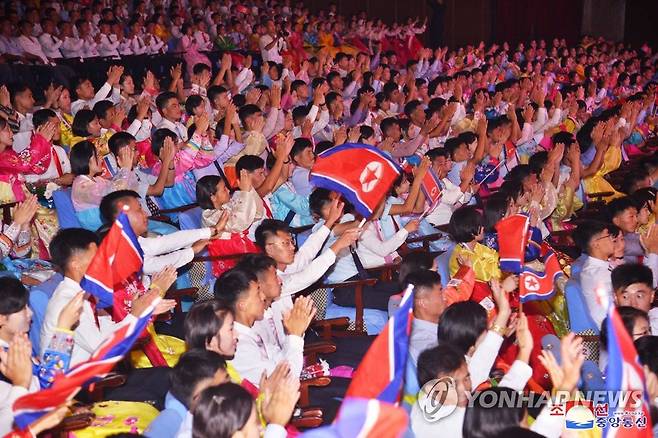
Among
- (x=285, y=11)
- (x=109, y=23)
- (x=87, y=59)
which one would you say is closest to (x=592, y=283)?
(x=87, y=59)

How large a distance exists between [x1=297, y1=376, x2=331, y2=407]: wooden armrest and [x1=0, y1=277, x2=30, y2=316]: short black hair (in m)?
1.12

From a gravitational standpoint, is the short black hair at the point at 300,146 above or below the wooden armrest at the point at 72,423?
above

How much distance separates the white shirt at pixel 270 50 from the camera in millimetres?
10695

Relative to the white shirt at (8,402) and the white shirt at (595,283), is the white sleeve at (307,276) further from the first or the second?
the white shirt at (8,402)

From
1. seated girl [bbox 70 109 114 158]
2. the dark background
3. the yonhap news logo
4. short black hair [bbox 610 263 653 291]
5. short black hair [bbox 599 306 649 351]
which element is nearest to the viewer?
the yonhap news logo

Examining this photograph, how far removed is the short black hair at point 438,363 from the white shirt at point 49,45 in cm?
753

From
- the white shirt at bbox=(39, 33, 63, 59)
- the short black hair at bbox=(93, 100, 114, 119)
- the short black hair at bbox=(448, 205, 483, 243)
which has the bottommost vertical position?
the short black hair at bbox=(448, 205, 483, 243)

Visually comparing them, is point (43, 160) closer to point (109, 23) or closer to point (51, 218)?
point (51, 218)

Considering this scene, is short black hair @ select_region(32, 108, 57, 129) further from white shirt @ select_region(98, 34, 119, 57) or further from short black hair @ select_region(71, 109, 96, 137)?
white shirt @ select_region(98, 34, 119, 57)

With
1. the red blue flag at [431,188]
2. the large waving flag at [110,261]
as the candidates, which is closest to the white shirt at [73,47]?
Result: the red blue flag at [431,188]

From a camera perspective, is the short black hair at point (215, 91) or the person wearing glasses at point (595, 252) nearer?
the person wearing glasses at point (595, 252)

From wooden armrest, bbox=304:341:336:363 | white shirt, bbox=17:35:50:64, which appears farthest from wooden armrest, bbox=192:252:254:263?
white shirt, bbox=17:35:50:64

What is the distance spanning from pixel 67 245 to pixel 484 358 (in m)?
1.76

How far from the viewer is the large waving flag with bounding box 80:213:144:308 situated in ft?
11.3
